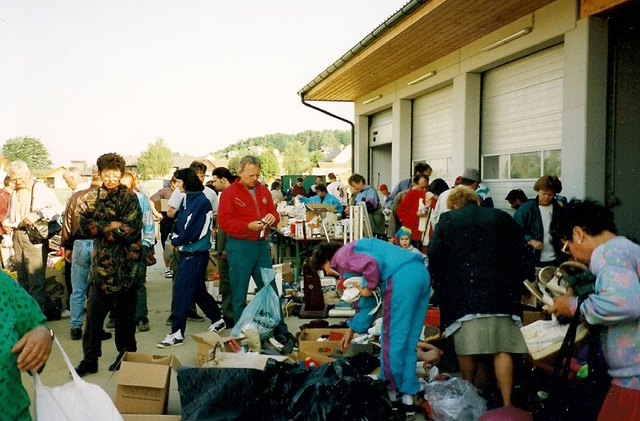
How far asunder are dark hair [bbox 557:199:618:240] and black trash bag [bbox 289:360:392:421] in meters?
1.61

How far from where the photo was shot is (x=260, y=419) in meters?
3.76

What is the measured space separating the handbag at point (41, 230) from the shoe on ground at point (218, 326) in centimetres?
237

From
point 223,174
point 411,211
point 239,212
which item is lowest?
point 411,211

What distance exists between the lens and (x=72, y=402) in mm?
2197

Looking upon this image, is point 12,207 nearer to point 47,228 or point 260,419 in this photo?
point 47,228

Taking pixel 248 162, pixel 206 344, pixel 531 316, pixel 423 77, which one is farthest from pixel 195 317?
pixel 423 77

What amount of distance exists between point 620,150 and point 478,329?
4.47 metres

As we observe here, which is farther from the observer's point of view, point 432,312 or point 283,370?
point 432,312

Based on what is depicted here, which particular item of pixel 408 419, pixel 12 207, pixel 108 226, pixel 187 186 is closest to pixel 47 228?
pixel 12 207

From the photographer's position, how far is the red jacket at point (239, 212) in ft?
20.5

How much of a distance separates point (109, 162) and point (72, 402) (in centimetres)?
328

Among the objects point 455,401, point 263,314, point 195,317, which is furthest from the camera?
point 195,317

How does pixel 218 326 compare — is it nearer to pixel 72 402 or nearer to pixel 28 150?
pixel 72 402

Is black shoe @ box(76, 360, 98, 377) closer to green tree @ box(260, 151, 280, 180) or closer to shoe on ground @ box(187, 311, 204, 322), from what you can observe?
shoe on ground @ box(187, 311, 204, 322)
